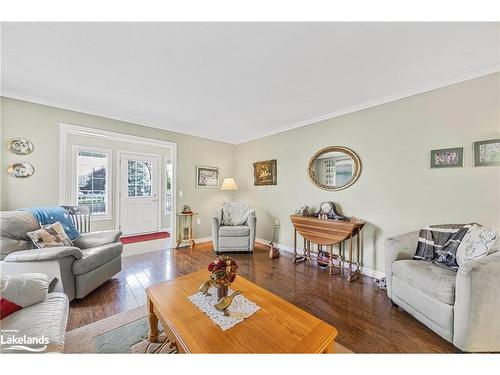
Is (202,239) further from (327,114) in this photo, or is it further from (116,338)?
(327,114)

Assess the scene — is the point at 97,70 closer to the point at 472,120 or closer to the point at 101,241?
the point at 101,241

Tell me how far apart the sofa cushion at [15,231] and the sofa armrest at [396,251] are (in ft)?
11.3

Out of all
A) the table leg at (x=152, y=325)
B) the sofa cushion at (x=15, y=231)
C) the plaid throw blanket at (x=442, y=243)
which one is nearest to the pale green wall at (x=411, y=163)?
the plaid throw blanket at (x=442, y=243)

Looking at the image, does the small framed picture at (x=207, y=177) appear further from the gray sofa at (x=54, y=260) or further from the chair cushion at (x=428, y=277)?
the chair cushion at (x=428, y=277)

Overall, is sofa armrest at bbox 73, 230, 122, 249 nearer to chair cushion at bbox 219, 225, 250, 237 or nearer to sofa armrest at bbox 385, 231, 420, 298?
chair cushion at bbox 219, 225, 250, 237

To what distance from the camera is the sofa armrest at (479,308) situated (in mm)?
1236

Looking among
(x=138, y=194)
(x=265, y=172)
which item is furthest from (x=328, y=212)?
(x=138, y=194)

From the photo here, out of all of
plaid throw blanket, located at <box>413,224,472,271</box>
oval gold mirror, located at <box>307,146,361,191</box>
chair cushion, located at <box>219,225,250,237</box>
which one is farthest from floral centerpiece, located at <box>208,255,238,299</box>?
oval gold mirror, located at <box>307,146,361,191</box>

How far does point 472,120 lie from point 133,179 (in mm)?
5544

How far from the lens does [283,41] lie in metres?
1.50

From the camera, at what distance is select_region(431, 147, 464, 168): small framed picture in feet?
6.43
